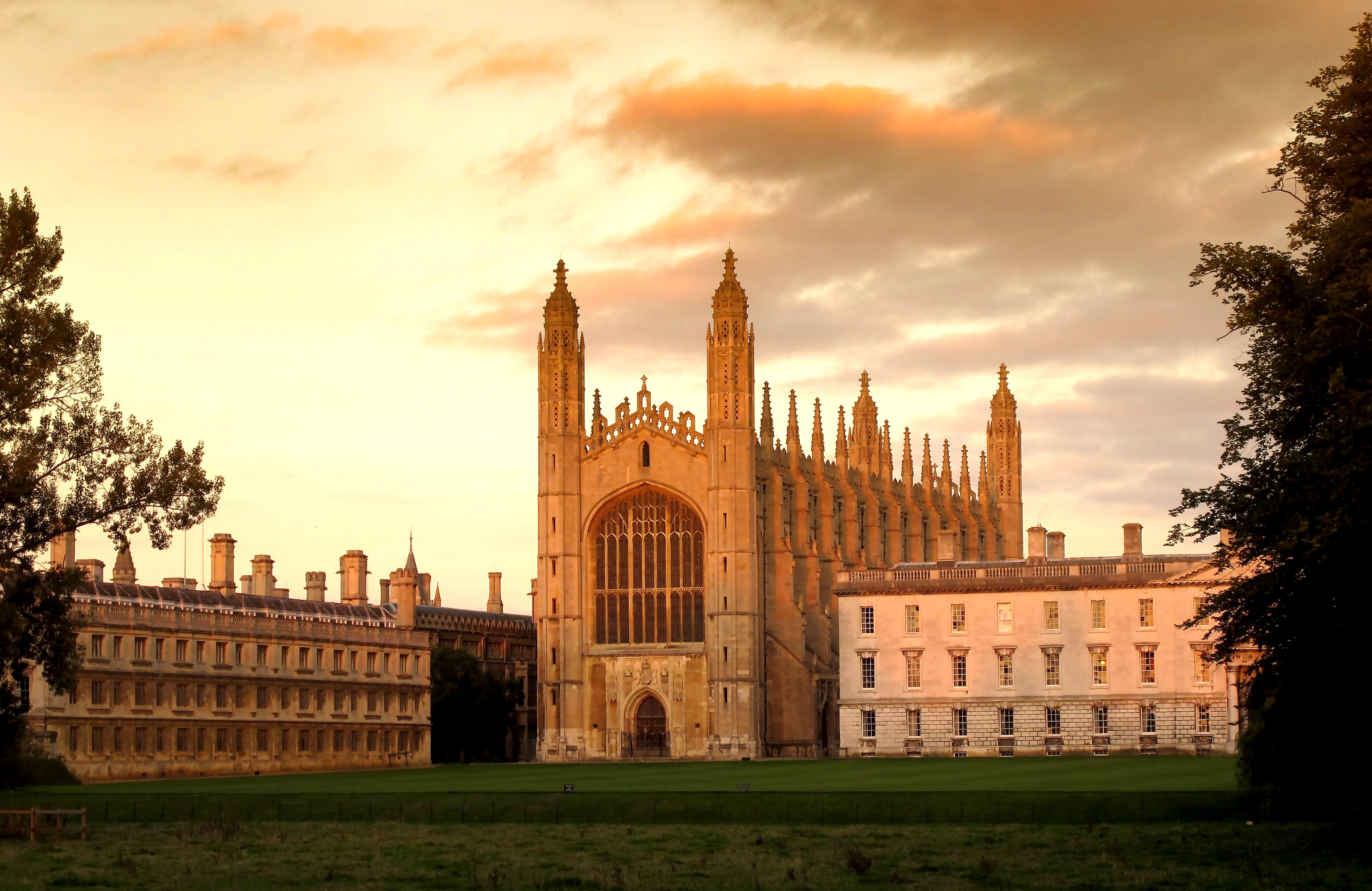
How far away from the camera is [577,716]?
99000mm

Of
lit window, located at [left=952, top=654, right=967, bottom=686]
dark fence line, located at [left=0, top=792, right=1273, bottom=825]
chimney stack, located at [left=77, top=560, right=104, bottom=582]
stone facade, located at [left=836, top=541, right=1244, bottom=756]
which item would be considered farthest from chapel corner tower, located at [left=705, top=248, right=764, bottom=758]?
dark fence line, located at [left=0, top=792, right=1273, bottom=825]

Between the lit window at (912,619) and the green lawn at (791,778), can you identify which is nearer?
the green lawn at (791,778)

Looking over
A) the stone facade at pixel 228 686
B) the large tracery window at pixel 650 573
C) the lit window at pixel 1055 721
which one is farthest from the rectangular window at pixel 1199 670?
the stone facade at pixel 228 686

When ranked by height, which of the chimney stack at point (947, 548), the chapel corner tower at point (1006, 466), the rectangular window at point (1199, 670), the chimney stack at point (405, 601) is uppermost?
the chapel corner tower at point (1006, 466)

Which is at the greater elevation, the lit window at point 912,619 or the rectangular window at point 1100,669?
the lit window at point 912,619

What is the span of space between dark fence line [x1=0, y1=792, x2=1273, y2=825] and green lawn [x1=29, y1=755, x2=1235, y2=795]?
268 centimetres

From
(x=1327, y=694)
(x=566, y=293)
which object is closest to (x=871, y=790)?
(x=1327, y=694)

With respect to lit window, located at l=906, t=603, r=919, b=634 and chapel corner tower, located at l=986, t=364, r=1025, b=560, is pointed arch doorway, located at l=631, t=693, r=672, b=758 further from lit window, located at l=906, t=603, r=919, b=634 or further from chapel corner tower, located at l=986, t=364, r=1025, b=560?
chapel corner tower, located at l=986, t=364, r=1025, b=560

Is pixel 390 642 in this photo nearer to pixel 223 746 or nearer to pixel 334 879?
pixel 223 746

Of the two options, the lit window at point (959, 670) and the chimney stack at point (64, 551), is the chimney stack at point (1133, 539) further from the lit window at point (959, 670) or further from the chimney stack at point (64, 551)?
the chimney stack at point (64, 551)

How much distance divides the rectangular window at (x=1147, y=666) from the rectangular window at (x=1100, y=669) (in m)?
1.40

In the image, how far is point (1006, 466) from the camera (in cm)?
13375

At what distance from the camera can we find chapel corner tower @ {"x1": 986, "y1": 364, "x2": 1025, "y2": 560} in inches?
5221

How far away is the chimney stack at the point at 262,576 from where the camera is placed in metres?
99.2
